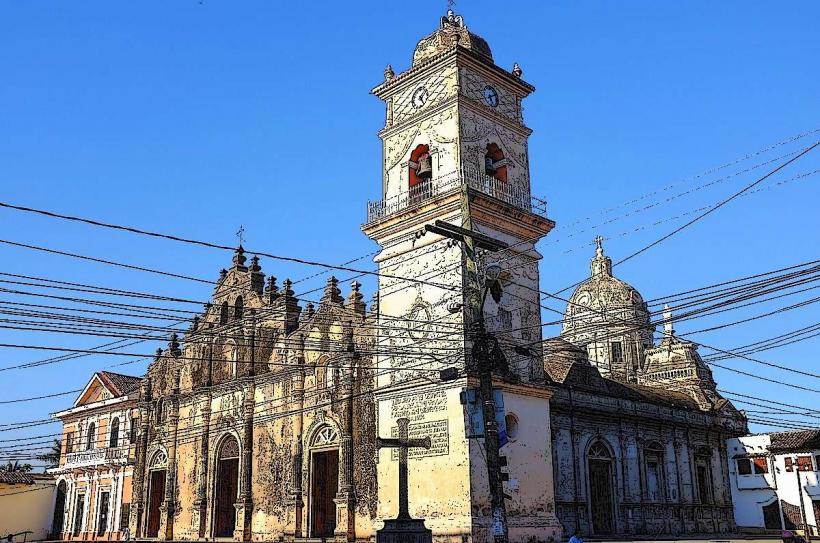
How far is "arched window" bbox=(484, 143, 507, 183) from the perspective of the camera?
89.0 feet

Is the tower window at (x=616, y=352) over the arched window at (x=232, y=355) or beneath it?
over

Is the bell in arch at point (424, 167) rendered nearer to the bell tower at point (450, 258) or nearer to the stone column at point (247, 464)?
the bell tower at point (450, 258)

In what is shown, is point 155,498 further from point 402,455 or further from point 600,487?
point 402,455

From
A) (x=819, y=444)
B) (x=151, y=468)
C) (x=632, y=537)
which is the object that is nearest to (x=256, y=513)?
(x=151, y=468)

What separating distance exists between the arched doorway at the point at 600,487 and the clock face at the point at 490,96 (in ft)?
47.9

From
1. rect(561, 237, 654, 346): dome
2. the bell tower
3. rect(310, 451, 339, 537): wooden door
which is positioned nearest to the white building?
rect(561, 237, 654, 346): dome

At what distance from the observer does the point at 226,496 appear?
1337 inches

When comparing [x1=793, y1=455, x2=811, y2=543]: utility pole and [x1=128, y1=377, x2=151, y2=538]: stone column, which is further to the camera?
[x1=128, y1=377, x2=151, y2=538]: stone column

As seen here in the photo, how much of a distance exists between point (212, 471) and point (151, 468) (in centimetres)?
594

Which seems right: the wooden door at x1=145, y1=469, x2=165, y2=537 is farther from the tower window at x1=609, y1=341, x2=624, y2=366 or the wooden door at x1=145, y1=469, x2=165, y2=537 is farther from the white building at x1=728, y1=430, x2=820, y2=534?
the tower window at x1=609, y1=341, x2=624, y2=366

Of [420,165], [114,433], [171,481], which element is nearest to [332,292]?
[420,165]

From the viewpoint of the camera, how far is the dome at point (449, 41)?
1112 inches

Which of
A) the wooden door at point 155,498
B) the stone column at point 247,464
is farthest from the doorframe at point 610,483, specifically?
the wooden door at point 155,498

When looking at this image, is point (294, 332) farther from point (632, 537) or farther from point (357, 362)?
point (632, 537)
